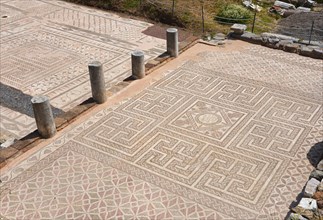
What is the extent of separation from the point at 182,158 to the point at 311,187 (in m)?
1.91

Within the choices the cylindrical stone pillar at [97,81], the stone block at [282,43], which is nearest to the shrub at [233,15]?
the stone block at [282,43]

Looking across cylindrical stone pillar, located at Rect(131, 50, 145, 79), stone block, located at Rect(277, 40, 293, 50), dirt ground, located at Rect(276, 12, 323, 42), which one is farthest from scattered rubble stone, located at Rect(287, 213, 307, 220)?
dirt ground, located at Rect(276, 12, 323, 42)

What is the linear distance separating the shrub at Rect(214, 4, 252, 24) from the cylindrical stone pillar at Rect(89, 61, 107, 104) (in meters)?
5.66

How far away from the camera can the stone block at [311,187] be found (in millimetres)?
5219

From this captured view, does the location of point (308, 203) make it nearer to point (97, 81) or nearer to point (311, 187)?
point (311, 187)

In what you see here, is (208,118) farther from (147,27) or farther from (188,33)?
(147,27)

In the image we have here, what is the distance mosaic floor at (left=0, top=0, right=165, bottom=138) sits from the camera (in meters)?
9.21

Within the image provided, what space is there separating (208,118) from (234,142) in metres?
0.80

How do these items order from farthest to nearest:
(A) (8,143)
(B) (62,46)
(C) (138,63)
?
(B) (62,46), (C) (138,63), (A) (8,143)

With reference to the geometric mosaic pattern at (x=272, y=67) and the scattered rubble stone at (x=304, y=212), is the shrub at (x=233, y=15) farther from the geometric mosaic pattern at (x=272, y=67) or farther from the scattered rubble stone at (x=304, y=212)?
the scattered rubble stone at (x=304, y=212)

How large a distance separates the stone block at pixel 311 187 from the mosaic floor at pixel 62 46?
16.1ft

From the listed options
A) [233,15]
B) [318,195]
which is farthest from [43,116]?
[233,15]

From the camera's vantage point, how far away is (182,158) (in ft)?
20.9

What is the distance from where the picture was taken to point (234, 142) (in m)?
6.69
